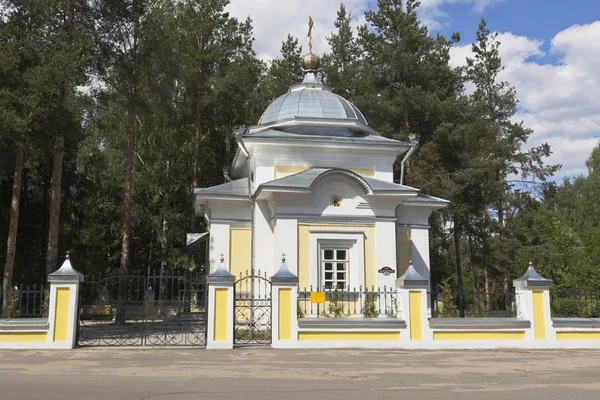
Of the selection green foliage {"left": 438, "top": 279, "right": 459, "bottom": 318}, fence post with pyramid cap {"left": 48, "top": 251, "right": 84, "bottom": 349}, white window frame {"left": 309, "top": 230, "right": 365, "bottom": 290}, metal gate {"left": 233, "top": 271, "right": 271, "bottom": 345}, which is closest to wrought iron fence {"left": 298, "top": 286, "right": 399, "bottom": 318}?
white window frame {"left": 309, "top": 230, "right": 365, "bottom": 290}

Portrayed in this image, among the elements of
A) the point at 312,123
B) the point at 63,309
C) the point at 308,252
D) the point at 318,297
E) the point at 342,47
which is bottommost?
the point at 63,309

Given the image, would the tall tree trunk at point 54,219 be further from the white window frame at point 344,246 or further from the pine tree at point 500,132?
the pine tree at point 500,132

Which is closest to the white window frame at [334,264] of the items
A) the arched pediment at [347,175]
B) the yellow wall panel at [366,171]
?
the arched pediment at [347,175]

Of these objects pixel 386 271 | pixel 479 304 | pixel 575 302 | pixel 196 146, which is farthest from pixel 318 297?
pixel 196 146

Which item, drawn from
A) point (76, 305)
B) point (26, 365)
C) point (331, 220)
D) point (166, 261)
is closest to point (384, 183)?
point (331, 220)

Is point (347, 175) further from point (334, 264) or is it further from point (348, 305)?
point (348, 305)

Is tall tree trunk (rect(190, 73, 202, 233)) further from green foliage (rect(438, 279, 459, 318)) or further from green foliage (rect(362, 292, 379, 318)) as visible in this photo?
green foliage (rect(438, 279, 459, 318))

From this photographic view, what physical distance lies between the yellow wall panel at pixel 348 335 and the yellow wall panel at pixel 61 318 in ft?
15.0

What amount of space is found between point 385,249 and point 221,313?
570 cm

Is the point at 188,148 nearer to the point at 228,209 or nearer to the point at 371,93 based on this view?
the point at 371,93

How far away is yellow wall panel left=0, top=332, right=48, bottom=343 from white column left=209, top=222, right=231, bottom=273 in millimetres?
5972

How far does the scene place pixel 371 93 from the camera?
26.3m

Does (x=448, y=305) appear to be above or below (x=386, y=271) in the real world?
below

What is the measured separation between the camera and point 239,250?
53.7ft
